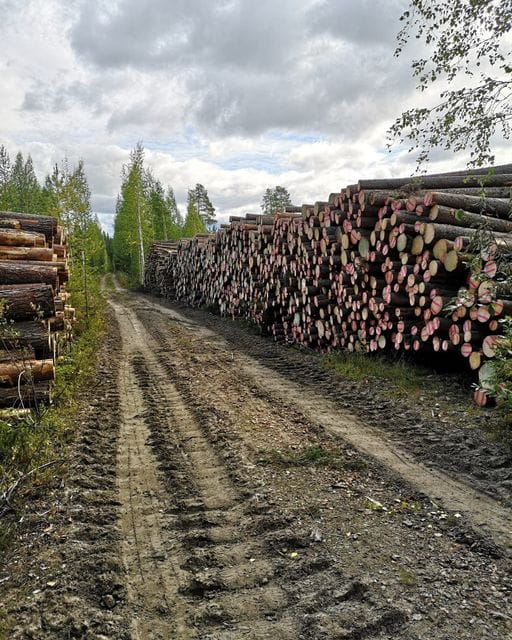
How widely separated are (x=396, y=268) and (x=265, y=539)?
606 centimetres

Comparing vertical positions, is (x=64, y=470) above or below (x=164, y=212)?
below

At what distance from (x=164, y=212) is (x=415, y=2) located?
51.5 meters

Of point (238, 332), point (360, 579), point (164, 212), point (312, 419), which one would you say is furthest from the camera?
point (164, 212)

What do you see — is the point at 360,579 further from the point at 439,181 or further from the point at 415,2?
the point at 439,181

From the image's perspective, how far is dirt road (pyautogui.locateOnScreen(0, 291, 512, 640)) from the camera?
108 inches

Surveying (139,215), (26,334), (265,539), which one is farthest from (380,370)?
(139,215)

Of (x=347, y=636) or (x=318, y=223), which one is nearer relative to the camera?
(x=347, y=636)

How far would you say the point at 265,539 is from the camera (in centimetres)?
356

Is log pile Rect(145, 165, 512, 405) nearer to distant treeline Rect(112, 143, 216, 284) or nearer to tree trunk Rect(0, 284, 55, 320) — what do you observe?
tree trunk Rect(0, 284, 55, 320)

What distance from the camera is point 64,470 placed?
4730 mm

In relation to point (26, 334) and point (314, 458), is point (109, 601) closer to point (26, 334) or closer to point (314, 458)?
point (314, 458)

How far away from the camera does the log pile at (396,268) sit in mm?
6410

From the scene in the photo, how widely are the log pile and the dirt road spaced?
93.3 inches

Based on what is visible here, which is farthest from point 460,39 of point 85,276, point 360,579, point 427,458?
point 85,276
